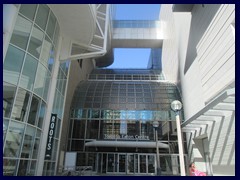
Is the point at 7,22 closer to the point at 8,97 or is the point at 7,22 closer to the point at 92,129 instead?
the point at 8,97

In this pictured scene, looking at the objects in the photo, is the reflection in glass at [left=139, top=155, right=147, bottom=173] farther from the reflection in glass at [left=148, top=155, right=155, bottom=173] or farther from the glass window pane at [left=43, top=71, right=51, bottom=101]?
the glass window pane at [left=43, top=71, right=51, bottom=101]

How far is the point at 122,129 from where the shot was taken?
24.6 metres

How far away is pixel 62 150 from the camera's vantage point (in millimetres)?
21734

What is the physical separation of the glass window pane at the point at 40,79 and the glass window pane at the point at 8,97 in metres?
2.21

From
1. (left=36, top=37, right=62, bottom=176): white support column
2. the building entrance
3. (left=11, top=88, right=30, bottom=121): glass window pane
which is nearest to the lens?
(left=11, top=88, right=30, bottom=121): glass window pane

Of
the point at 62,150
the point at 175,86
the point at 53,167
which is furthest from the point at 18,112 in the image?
the point at 175,86

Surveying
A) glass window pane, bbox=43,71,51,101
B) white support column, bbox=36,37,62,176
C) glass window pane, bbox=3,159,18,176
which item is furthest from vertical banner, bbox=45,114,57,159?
glass window pane, bbox=3,159,18,176

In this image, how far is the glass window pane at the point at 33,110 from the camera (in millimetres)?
13391

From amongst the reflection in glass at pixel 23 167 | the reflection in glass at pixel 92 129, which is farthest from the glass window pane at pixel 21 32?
the reflection in glass at pixel 92 129

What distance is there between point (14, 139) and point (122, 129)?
14331 mm

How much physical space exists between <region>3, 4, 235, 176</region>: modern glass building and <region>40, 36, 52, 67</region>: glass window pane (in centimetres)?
7

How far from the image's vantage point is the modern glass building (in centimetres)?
1242

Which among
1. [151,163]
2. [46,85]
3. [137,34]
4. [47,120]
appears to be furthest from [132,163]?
[137,34]

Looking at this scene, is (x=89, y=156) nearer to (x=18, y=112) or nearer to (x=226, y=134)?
(x=18, y=112)
